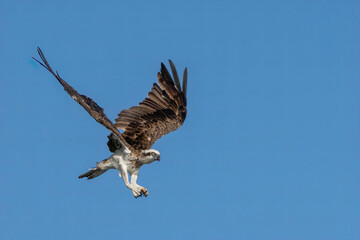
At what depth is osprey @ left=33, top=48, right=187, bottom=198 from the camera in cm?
1571

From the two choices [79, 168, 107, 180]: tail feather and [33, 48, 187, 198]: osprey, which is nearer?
[33, 48, 187, 198]: osprey

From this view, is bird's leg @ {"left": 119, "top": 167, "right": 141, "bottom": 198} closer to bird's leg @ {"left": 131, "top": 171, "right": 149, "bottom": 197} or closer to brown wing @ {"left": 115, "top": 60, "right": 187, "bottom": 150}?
bird's leg @ {"left": 131, "top": 171, "right": 149, "bottom": 197}

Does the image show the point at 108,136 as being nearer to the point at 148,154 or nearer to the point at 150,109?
the point at 148,154

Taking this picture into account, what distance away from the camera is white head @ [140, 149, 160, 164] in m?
16.3

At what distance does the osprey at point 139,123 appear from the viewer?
15713 millimetres

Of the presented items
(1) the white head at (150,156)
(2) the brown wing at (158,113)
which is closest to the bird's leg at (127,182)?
(1) the white head at (150,156)

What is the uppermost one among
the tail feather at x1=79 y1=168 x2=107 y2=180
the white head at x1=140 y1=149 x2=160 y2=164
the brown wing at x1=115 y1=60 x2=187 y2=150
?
the brown wing at x1=115 y1=60 x2=187 y2=150

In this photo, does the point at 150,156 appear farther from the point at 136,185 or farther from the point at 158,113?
the point at 158,113

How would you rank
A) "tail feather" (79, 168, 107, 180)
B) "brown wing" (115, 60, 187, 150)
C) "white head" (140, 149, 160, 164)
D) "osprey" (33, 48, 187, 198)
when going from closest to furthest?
"osprey" (33, 48, 187, 198) < "white head" (140, 149, 160, 164) < "tail feather" (79, 168, 107, 180) < "brown wing" (115, 60, 187, 150)

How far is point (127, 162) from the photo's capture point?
16.2m

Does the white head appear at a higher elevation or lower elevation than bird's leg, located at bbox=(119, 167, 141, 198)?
higher

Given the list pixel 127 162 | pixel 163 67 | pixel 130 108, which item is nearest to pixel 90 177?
pixel 127 162

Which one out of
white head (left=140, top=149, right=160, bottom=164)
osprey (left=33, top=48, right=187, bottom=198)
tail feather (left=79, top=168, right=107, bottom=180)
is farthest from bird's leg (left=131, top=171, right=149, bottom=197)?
tail feather (left=79, top=168, right=107, bottom=180)

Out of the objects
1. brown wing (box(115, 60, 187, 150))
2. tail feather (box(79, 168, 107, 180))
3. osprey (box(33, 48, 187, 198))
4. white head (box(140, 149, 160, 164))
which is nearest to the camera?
osprey (box(33, 48, 187, 198))
